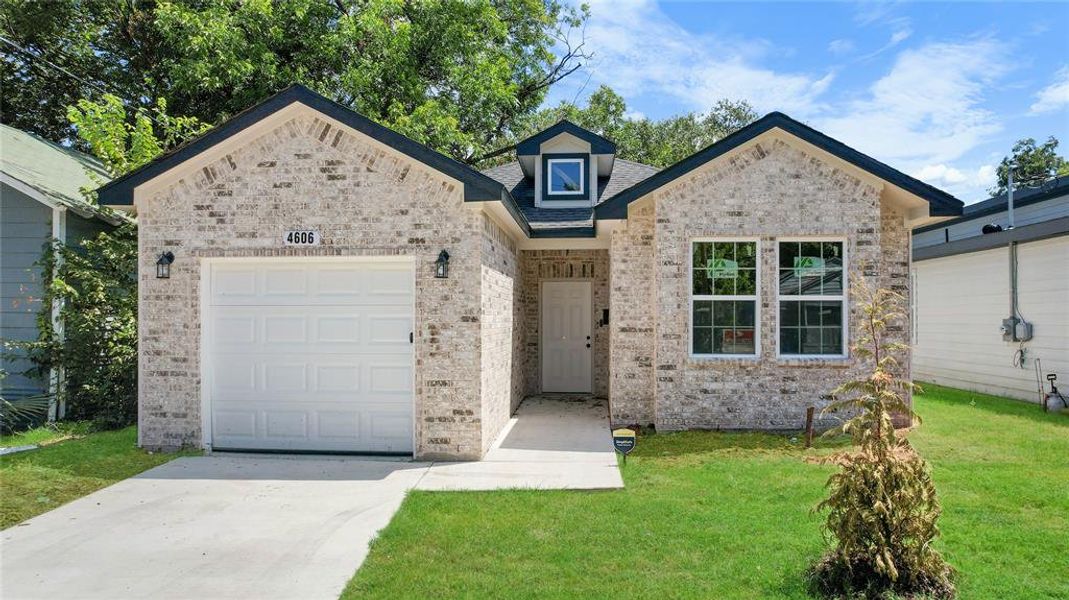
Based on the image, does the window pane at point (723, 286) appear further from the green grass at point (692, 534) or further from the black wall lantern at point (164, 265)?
the black wall lantern at point (164, 265)

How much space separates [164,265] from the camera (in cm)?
737

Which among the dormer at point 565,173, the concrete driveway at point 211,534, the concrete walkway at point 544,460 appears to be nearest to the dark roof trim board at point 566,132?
the dormer at point 565,173

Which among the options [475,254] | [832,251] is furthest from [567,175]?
[475,254]

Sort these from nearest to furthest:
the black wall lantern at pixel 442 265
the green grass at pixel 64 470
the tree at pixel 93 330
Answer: the green grass at pixel 64 470 < the black wall lantern at pixel 442 265 < the tree at pixel 93 330

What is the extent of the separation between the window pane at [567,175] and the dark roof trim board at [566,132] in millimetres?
420

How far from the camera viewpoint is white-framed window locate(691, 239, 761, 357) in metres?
8.58

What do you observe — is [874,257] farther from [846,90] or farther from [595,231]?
[846,90]

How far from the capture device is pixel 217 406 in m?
7.58

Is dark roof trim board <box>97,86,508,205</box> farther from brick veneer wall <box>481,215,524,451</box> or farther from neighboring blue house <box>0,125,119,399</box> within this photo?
neighboring blue house <box>0,125,119,399</box>

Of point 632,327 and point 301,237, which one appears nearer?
point 301,237

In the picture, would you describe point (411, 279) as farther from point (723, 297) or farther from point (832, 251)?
point (832, 251)

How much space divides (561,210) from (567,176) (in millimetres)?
780

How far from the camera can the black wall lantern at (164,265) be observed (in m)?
7.37

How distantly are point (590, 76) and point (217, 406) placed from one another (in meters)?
19.5
